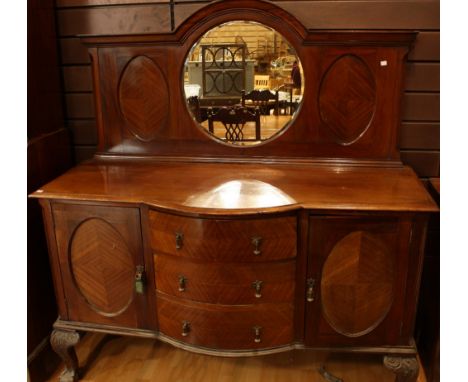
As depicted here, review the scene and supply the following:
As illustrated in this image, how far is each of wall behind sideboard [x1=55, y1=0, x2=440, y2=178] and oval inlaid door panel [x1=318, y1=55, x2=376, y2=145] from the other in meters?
0.14

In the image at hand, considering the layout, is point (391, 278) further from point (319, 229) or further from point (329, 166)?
point (329, 166)

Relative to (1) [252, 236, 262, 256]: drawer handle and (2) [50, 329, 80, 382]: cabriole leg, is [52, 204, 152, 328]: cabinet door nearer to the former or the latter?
(2) [50, 329, 80, 382]: cabriole leg

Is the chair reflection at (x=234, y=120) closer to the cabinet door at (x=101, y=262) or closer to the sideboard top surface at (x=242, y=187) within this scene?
the sideboard top surface at (x=242, y=187)

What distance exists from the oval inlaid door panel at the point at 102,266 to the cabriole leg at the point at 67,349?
0.17 m

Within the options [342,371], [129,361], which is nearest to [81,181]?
[129,361]

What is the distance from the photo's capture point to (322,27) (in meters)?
1.74

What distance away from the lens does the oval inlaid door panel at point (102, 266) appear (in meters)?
1.62

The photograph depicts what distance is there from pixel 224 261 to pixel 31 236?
2.64 feet

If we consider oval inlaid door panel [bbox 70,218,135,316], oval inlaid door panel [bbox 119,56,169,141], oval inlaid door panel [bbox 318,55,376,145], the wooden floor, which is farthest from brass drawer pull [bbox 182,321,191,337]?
oval inlaid door panel [bbox 318,55,376,145]

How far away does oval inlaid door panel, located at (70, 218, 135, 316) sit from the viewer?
162cm

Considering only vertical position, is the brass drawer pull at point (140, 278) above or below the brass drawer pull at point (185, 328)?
above

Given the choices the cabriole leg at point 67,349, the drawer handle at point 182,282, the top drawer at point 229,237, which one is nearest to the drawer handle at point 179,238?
the top drawer at point 229,237

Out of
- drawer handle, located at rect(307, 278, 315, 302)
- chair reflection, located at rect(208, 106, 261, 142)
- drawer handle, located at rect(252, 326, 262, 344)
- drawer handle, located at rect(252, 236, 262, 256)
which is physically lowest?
drawer handle, located at rect(252, 326, 262, 344)

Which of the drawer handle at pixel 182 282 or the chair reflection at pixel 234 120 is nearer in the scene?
the drawer handle at pixel 182 282
